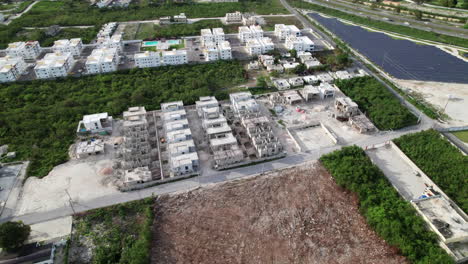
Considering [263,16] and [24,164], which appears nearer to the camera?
[24,164]

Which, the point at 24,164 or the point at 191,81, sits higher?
the point at 191,81

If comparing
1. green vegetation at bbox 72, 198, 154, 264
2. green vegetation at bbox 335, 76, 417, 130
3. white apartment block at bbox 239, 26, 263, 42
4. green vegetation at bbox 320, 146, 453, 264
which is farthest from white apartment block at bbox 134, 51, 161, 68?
green vegetation at bbox 320, 146, 453, 264

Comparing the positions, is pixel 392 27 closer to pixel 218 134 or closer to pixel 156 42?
pixel 156 42

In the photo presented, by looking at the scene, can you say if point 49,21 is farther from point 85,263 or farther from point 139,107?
point 85,263

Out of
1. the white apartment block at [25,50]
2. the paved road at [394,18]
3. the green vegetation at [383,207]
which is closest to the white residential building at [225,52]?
the green vegetation at [383,207]

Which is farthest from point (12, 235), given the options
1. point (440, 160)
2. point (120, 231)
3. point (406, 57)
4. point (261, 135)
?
point (406, 57)

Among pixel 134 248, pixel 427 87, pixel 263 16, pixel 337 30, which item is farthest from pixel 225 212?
pixel 263 16

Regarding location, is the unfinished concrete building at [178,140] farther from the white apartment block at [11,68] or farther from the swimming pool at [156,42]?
the white apartment block at [11,68]

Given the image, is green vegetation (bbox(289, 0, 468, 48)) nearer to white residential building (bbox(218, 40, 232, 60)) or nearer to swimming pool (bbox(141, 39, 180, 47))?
white residential building (bbox(218, 40, 232, 60))
